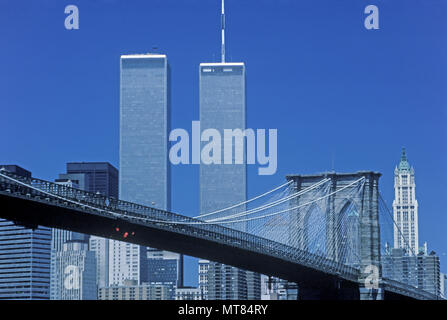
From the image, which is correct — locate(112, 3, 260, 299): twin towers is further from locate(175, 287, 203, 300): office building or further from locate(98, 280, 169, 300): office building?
locate(98, 280, 169, 300): office building

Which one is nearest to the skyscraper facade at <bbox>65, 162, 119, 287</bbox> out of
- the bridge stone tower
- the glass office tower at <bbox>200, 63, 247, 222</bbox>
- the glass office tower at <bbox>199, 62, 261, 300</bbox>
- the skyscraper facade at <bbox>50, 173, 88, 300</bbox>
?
the skyscraper facade at <bbox>50, 173, 88, 300</bbox>

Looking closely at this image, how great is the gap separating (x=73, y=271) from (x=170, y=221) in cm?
10719

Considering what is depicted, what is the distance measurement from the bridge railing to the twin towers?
395 inches

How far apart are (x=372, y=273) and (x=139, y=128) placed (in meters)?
34.9

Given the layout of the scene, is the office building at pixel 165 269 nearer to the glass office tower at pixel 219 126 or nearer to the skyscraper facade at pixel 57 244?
the skyscraper facade at pixel 57 244

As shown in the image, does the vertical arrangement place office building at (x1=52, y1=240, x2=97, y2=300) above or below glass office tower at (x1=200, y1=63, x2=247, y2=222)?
below

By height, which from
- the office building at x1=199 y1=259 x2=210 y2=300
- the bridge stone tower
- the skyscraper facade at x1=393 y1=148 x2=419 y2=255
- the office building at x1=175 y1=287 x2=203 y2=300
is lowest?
the office building at x1=175 y1=287 x2=203 y2=300

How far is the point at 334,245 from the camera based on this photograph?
56.8 m

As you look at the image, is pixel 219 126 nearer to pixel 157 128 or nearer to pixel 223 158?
pixel 223 158

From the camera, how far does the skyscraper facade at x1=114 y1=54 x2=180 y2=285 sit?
8356 centimetres

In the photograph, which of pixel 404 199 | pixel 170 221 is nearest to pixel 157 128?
pixel 404 199

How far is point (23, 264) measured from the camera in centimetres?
14712

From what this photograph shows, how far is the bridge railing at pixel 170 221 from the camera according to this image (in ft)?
138

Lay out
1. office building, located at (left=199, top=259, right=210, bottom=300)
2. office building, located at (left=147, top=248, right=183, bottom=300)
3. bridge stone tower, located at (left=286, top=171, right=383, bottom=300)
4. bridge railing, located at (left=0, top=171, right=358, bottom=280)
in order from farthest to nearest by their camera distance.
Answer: office building, located at (left=147, top=248, right=183, bottom=300) → office building, located at (left=199, top=259, right=210, bottom=300) → bridge stone tower, located at (left=286, top=171, right=383, bottom=300) → bridge railing, located at (left=0, top=171, right=358, bottom=280)
